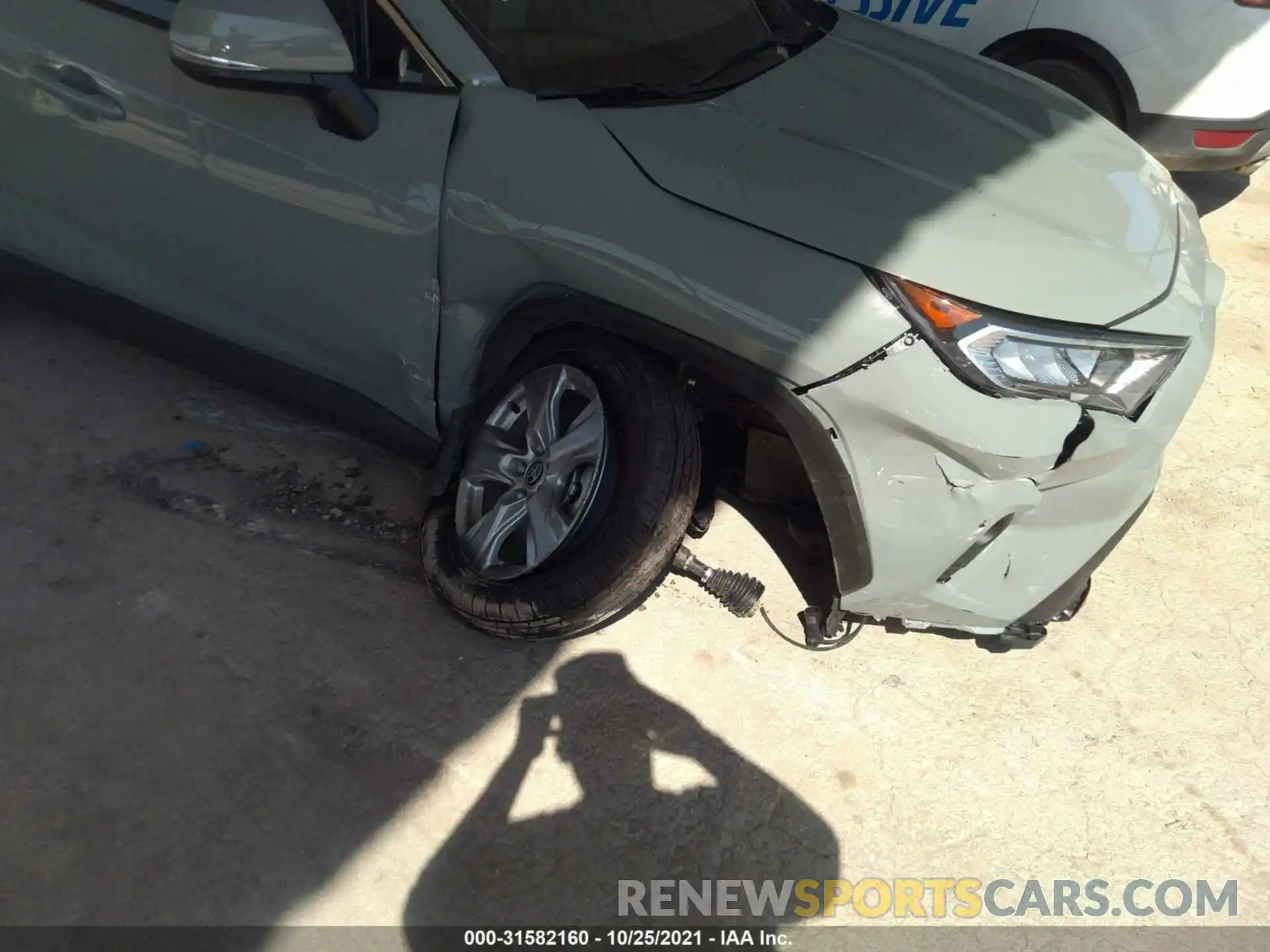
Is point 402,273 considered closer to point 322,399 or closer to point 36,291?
point 322,399

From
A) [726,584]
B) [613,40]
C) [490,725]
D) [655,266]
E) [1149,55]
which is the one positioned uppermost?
[1149,55]

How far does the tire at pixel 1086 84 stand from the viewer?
423cm

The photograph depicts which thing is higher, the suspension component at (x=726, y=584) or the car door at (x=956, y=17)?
the car door at (x=956, y=17)

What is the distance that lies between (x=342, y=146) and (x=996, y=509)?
1.63 m

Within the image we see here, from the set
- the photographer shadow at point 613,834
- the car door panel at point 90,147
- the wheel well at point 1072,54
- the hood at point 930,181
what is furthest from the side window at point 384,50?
the wheel well at point 1072,54

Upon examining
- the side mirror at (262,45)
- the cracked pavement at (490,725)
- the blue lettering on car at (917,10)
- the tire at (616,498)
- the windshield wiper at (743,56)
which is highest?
the windshield wiper at (743,56)

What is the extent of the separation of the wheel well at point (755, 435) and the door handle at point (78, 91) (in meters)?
1.20

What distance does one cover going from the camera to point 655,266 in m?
2.03

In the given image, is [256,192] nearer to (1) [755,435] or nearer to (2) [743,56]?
(2) [743,56]

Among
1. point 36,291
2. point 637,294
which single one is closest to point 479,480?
point 637,294

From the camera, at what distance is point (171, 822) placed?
2.08 meters

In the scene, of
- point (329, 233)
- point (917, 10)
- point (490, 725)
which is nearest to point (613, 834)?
point (490, 725)

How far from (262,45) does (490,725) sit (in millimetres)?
1574

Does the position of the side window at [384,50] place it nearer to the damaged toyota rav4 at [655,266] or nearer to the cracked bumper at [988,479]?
the damaged toyota rav4 at [655,266]
